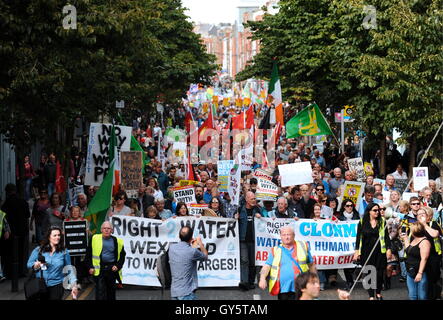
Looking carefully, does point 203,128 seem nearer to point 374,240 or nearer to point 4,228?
point 4,228

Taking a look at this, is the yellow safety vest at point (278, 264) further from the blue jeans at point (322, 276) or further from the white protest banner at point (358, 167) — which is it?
the white protest banner at point (358, 167)

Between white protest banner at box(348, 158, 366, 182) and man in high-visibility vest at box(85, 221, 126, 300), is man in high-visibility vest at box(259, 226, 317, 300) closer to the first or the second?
man in high-visibility vest at box(85, 221, 126, 300)

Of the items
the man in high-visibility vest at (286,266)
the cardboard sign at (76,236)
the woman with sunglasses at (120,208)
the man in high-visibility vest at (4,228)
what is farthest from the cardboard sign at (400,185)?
the man in high-visibility vest at (286,266)

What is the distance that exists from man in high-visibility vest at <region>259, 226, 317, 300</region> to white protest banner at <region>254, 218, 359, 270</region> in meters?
5.25

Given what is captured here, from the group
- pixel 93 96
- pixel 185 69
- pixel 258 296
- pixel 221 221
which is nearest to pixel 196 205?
pixel 221 221

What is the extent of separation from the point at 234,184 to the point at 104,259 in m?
6.41

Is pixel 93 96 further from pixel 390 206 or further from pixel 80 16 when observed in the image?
pixel 390 206

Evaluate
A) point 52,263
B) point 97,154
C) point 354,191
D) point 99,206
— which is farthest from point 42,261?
point 354,191

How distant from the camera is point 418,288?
38.5 ft

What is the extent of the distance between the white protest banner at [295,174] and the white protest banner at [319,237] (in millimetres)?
3747

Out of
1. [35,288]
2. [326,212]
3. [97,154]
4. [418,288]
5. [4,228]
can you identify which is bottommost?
[418,288]

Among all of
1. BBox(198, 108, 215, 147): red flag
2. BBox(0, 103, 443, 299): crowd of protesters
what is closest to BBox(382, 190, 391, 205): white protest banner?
BBox(0, 103, 443, 299): crowd of protesters

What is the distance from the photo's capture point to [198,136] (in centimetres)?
3019
